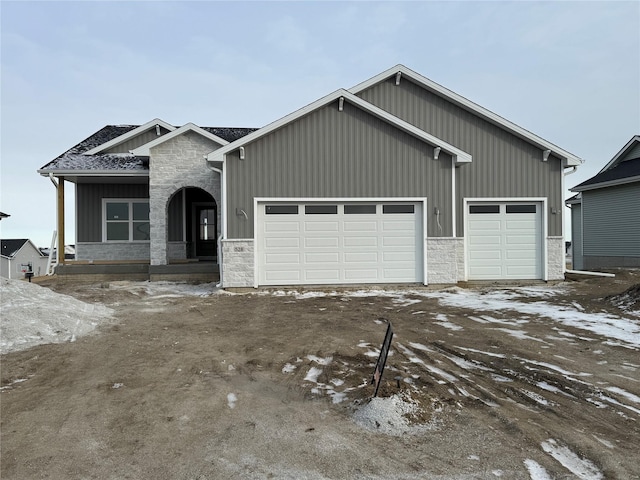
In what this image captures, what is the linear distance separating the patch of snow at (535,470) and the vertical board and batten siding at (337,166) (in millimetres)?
9935

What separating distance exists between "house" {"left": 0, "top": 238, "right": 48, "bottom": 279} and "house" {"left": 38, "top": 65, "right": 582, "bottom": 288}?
38.3 m

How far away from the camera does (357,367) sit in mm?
5453

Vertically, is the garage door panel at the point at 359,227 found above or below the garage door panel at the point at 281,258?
above

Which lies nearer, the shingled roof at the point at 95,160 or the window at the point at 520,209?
the window at the point at 520,209

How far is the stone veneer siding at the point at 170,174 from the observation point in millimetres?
14992

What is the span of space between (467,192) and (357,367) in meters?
9.57

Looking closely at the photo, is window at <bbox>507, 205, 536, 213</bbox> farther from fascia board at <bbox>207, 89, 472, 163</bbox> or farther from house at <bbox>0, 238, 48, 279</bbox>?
house at <bbox>0, 238, 48, 279</bbox>

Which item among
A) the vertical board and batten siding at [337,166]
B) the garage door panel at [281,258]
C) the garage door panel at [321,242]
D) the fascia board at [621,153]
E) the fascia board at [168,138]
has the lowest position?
the garage door panel at [281,258]

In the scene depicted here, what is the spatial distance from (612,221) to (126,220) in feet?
71.0

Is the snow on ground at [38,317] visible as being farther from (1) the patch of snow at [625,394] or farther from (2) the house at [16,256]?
(2) the house at [16,256]

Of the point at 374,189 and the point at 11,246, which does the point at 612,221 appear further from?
the point at 11,246

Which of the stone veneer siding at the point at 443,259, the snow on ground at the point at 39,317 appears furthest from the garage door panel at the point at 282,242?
the snow on ground at the point at 39,317

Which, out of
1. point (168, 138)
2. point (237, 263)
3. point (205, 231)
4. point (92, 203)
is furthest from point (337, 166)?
point (92, 203)

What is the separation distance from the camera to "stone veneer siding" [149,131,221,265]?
15.0m
